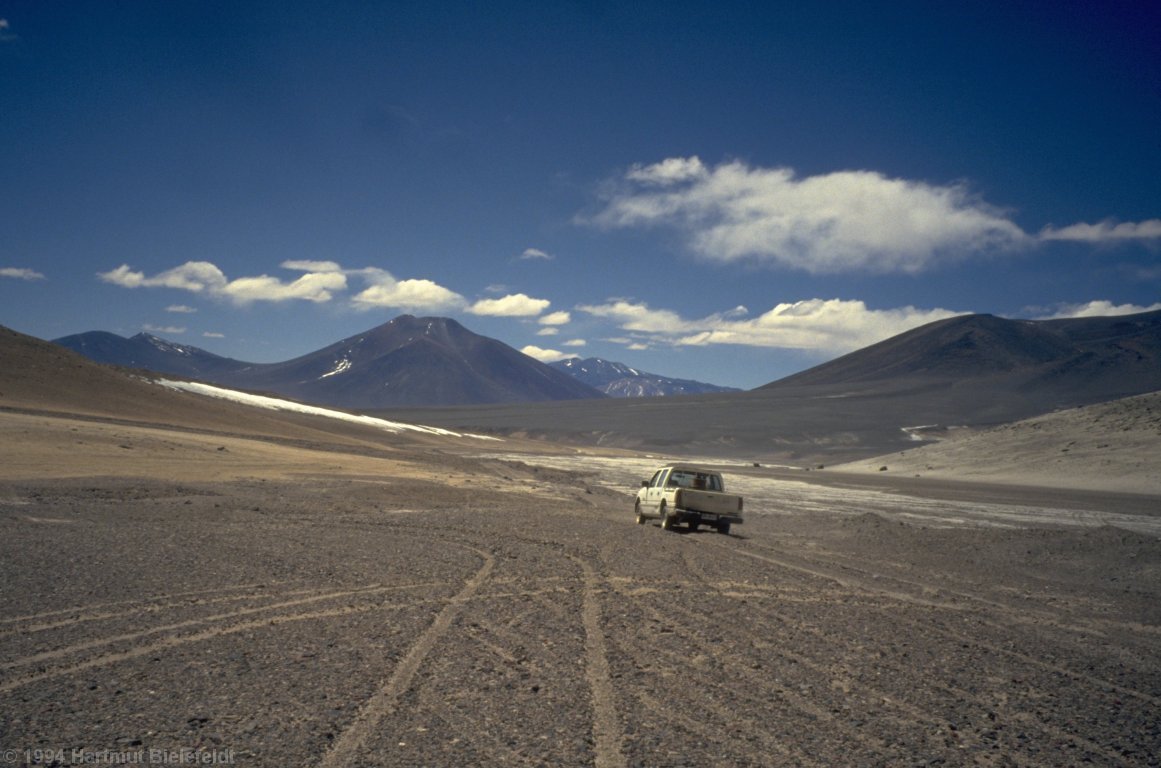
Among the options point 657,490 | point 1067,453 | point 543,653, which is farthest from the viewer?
point 1067,453

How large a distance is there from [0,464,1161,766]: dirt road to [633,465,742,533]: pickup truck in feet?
13.7

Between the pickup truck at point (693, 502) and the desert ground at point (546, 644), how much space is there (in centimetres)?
119

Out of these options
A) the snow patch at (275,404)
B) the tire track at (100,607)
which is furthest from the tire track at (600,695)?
the snow patch at (275,404)

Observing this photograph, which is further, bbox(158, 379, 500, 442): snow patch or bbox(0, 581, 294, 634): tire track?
bbox(158, 379, 500, 442): snow patch

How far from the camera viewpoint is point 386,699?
6.30 metres

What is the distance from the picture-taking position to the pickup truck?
21.3m

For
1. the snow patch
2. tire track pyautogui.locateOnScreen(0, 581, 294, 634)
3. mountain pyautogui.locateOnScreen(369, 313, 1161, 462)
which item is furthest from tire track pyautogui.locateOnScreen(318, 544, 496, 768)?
mountain pyautogui.locateOnScreen(369, 313, 1161, 462)

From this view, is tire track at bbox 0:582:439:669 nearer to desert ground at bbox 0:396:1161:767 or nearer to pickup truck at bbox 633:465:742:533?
desert ground at bbox 0:396:1161:767

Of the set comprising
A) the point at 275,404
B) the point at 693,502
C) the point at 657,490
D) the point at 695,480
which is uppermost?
the point at 275,404

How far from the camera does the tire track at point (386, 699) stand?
525 cm

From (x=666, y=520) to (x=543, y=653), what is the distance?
45.7 feet

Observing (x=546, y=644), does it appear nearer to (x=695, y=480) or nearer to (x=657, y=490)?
(x=657, y=490)

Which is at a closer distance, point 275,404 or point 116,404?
point 116,404

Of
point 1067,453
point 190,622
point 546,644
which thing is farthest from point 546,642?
point 1067,453
